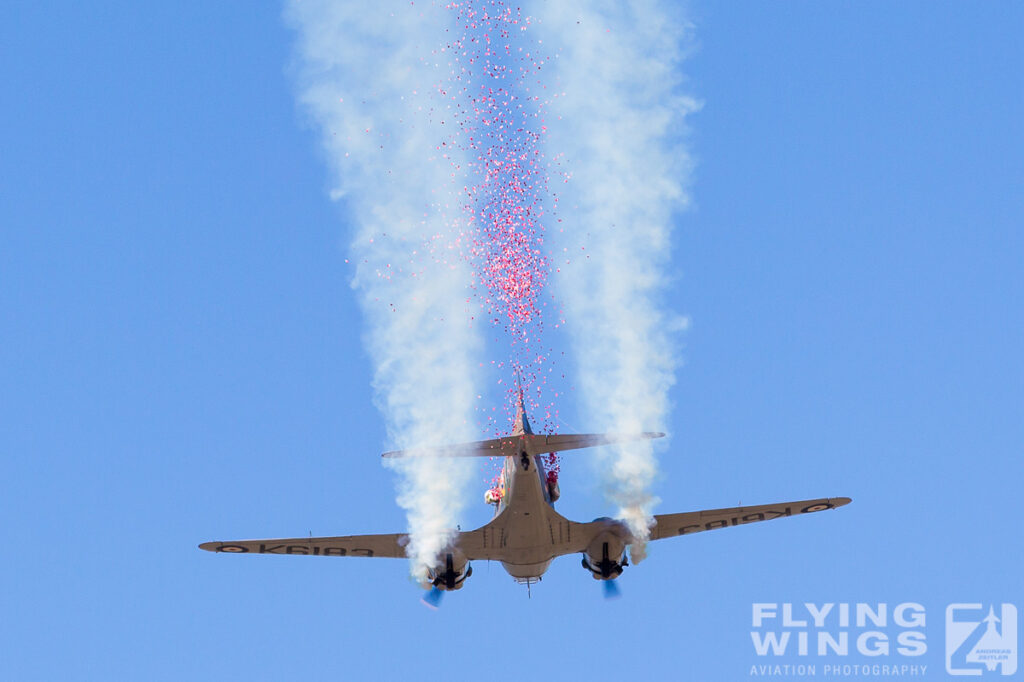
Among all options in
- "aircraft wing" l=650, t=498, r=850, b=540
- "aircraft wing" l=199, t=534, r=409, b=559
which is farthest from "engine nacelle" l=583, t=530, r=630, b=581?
"aircraft wing" l=199, t=534, r=409, b=559

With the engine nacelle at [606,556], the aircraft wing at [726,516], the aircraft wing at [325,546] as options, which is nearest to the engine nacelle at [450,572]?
the aircraft wing at [325,546]

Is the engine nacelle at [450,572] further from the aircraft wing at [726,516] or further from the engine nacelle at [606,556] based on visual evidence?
the aircraft wing at [726,516]

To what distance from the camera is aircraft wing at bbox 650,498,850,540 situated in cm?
5947

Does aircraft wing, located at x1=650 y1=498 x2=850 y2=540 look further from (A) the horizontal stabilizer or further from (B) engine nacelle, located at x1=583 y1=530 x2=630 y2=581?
(A) the horizontal stabilizer

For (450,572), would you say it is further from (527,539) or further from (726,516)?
(726,516)

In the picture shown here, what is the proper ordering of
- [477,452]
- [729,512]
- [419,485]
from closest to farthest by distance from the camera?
1. [477,452]
2. [419,485]
3. [729,512]

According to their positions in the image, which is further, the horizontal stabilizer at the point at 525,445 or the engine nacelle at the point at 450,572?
the engine nacelle at the point at 450,572

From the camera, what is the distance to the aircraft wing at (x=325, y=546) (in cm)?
5869

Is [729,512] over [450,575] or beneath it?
over

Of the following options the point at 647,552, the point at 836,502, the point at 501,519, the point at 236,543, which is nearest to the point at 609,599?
the point at 647,552

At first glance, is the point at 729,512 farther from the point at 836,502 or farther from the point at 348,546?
the point at 348,546

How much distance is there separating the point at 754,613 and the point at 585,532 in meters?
10.0

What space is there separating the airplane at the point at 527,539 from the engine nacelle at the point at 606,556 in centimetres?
4

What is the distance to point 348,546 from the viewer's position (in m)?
59.1
